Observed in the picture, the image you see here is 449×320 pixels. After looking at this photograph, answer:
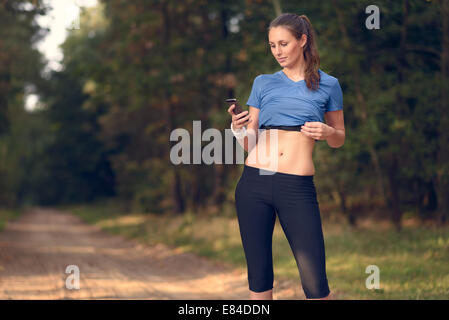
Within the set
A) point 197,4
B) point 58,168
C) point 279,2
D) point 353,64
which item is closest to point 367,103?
point 353,64

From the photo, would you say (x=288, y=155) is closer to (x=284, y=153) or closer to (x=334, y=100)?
(x=284, y=153)

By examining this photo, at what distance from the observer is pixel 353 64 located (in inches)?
512

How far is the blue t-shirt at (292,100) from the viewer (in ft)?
11.1

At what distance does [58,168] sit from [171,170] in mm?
32431

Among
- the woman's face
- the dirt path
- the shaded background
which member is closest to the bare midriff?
the woman's face

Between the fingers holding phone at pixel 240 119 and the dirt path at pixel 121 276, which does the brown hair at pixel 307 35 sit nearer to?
the fingers holding phone at pixel 240 119

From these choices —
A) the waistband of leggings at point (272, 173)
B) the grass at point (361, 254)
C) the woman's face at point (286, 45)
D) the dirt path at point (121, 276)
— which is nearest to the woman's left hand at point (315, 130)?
the waistband of leggings at point (272, 173)

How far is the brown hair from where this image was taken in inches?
133

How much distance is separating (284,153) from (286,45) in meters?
0.64

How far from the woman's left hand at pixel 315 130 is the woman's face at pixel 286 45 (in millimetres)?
448

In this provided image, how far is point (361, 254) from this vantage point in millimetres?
10164

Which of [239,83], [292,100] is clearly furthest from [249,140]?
[239,83]

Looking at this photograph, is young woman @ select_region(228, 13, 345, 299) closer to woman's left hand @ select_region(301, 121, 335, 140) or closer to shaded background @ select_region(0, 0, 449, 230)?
woman's left hand @ select_region(301, 121, 335, 140)
